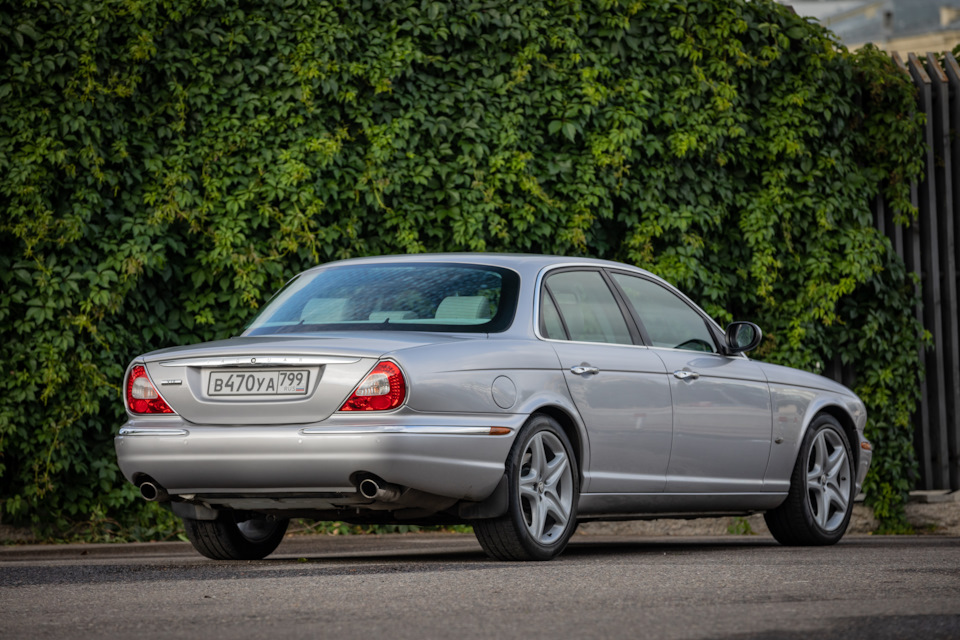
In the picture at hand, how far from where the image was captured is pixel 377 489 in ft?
20.2

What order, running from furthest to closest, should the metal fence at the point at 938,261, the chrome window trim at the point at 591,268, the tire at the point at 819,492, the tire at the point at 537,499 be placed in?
the metal fence at the point at 938,261, the tire at the point at 819,492, the chrome window trim at the point at 591,268, the tire at the point at 537,499

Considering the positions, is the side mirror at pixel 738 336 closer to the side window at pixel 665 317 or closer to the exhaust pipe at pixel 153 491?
the side window at pixel 665 317

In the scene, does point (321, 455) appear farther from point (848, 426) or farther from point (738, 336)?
point (848, 426)

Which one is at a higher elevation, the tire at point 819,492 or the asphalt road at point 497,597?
the asphalt road at point 497,597

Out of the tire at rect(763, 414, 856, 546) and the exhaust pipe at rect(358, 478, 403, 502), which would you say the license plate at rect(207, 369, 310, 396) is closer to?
the exhaust pipe at rect(358, 478, 403, 502)

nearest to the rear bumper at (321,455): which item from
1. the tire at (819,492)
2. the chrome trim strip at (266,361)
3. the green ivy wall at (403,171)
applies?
the chrome trim strip at (266,361)

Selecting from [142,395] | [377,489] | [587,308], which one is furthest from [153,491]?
[587,308]

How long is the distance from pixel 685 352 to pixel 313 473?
258cm

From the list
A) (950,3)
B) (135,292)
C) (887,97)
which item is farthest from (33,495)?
(950,3)

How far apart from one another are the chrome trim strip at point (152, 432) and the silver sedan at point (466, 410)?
0.4 inches

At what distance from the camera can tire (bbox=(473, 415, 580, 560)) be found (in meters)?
6.58

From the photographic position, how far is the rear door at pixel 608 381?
278 inches

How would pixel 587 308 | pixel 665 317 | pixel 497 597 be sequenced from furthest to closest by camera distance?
pixel 665 317, pixel 587 308, pixel 497 597

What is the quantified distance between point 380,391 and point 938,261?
7179 millimetres
